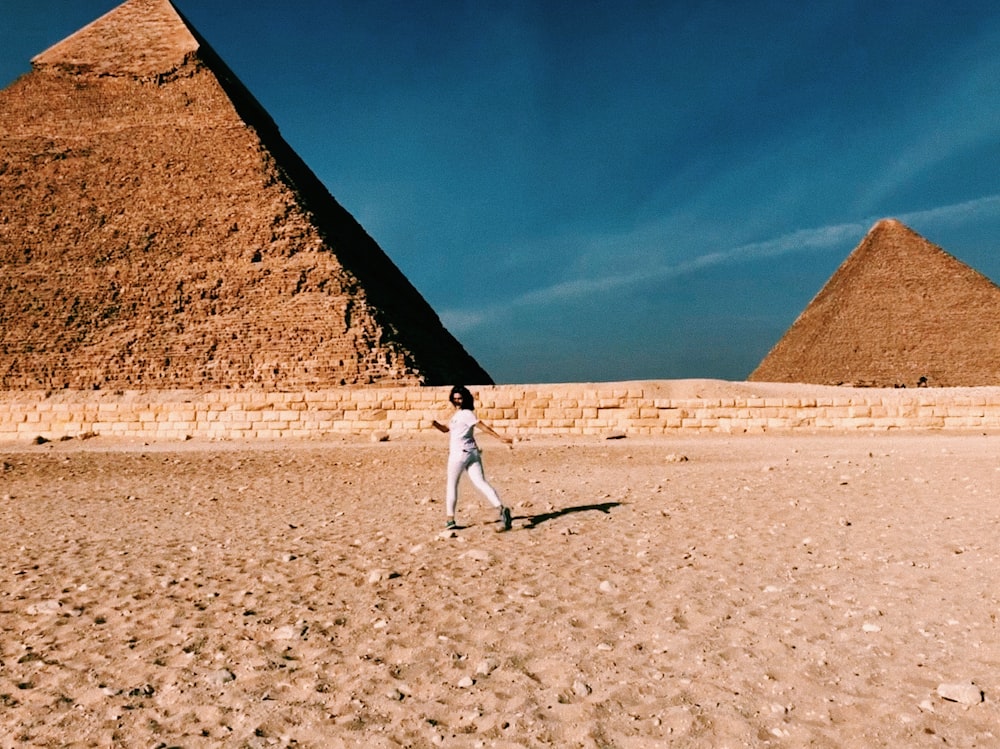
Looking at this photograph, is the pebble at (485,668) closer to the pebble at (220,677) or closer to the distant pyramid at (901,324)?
the pebble at (220,677)

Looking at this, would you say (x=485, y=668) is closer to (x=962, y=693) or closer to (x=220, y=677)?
(x=220, y=677)

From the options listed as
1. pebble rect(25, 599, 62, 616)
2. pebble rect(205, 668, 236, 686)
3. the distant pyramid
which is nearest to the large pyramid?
the distant pyramid

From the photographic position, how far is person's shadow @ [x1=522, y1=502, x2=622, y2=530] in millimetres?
5096

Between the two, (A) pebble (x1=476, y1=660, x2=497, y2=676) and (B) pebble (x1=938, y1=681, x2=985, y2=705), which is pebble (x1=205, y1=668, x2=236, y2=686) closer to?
(A) pebble (x1=476, y1=660, x2=497, y2=676)

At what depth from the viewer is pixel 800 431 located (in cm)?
1209

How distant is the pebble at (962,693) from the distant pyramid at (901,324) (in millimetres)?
43088

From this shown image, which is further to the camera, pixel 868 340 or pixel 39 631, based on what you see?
pixel 868 340

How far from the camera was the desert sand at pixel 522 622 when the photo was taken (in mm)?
2113

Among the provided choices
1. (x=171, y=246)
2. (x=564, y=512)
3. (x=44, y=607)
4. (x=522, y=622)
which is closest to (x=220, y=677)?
(x=522, y=622)

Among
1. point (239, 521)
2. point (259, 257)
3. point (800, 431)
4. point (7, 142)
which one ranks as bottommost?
point (239, 521)

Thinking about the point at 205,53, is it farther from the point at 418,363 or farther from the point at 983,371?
the point at 983,371

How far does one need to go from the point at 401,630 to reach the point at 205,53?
51562 millimetres

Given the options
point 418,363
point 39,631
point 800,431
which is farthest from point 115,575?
point 418,363

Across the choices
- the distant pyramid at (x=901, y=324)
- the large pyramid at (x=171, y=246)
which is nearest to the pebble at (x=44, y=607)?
the large pyramid at (x=171, y=246)
